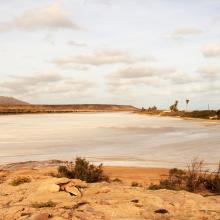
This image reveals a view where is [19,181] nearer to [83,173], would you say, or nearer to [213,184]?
[83,173]

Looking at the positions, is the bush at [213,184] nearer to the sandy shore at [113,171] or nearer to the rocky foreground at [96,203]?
the rocky foreground at [96,203]

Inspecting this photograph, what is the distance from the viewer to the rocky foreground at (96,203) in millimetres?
8438

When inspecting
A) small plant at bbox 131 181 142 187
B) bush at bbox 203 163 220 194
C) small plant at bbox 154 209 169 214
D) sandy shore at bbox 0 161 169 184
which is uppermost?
bush at bbox 203 163 220 194

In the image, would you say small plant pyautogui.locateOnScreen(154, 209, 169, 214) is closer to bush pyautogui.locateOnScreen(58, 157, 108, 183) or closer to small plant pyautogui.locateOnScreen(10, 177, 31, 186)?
bush pyautogui.locateOnScreen(58, 157, 108, 183)

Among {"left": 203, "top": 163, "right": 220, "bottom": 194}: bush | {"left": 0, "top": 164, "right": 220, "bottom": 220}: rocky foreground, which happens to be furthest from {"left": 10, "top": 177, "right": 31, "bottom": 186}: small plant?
{"left": 203, "top": 163, "right": 220, "bottom": 194}: bush

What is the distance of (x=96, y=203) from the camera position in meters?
9.18

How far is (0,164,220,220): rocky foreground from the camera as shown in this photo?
8438 mm

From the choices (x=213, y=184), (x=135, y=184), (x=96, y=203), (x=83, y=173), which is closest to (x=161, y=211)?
(x=96, y=203)

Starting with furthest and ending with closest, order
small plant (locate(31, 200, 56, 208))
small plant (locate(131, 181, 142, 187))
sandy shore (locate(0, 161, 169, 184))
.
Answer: sandy shore (locate(0, 161, 169, 184)) < small plant (locate(131, 181, 142, 187)) < small plant (locate(31, 200, 56, 208))

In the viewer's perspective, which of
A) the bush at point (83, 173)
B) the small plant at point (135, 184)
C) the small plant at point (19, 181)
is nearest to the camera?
the small plant at point (135, 184)

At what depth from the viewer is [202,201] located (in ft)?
30.8

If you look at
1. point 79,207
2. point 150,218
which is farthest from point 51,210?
point 150,218

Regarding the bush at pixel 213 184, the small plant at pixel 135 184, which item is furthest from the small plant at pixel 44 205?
the bush at pixel 213 184

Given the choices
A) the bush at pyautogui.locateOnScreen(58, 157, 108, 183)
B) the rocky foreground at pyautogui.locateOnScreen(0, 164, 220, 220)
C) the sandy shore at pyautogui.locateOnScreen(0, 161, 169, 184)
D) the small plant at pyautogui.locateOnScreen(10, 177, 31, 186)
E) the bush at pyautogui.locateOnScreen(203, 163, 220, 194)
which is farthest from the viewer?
the sandy shore at pyautogui.locateOnScreen(0, 161, 169, 184)
